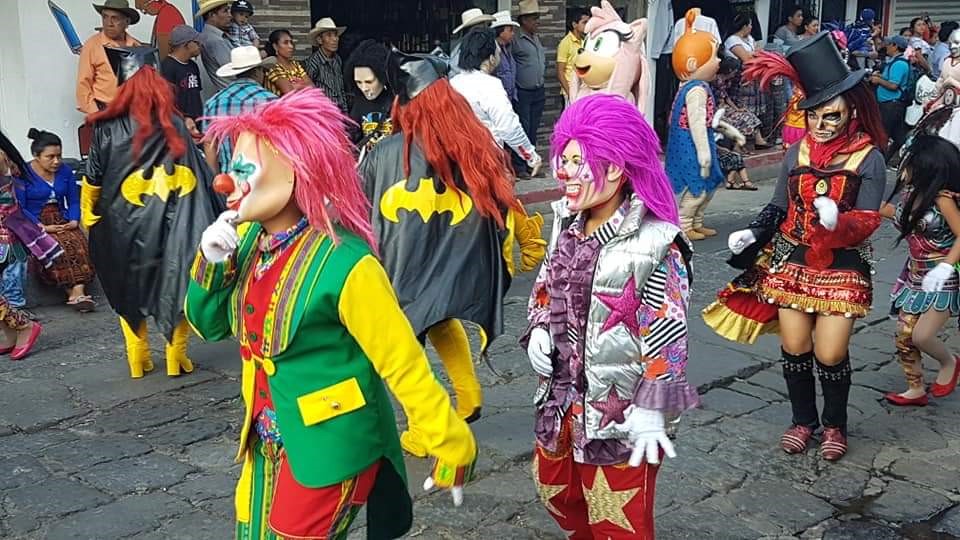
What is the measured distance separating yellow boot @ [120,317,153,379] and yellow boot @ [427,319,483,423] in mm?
1889

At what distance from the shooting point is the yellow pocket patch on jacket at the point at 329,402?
2656 mm

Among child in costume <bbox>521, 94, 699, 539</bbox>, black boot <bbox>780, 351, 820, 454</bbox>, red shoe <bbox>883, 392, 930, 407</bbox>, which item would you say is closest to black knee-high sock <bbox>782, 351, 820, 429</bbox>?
black boot <bbox>780, 351, 820, 454</bbox>

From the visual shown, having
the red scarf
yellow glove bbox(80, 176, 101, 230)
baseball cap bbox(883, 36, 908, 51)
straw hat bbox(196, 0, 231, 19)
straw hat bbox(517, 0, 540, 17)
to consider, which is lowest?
baseball cap bbox(883, 36, 908, 51)

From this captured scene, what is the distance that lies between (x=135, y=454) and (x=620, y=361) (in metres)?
2.65

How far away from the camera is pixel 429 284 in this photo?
15.1ft

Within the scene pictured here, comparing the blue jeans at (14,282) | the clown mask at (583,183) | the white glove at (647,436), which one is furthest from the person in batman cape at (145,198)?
the white glove at (647,436)

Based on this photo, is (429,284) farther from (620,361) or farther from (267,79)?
(267,79)

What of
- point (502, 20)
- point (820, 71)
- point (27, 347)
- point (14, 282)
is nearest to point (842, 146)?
point (820, 71)

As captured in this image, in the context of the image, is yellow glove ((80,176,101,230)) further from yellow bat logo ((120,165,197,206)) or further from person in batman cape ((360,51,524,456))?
person in batman cape ((360,51,524,456))

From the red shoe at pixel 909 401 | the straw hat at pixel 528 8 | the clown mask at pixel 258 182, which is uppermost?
the clown mask at pixel 258 182

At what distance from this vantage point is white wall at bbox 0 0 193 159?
8.57 m

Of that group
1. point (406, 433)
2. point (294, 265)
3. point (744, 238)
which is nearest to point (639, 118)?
point (294, 265)

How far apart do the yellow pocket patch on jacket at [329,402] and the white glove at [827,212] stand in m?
2.33

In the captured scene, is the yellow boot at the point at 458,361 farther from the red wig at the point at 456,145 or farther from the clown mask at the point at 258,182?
the clown mask at the point at 258,182
